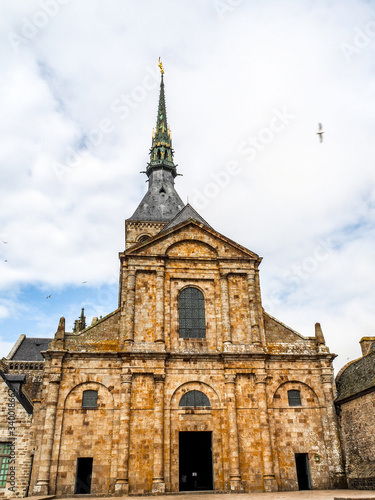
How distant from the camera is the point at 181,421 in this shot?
2028 centimetres

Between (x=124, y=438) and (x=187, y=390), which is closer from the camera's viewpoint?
(x=124, y=438)

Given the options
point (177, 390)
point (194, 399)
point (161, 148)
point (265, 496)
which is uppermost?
point (161, 148)

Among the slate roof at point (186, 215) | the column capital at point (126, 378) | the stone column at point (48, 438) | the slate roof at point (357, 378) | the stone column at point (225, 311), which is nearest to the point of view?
the stone column at point (48, 438)

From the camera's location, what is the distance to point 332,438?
67.7 feet

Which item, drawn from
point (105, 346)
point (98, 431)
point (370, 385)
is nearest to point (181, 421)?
point (98, 431)

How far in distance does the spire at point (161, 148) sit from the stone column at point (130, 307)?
2889 cm

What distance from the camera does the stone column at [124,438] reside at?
60.6ft

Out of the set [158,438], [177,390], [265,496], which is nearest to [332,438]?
[265,496]

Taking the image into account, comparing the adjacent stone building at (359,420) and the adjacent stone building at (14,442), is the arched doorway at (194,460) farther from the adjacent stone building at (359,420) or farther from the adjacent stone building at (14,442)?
the adjacent stone building at (14,442)

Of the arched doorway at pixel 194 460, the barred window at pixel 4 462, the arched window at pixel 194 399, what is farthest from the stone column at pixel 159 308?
the barred window at pixel 4 462

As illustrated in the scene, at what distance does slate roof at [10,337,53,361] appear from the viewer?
43.0 m

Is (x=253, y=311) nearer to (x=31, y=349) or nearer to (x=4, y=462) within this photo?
(x=4, y=462)

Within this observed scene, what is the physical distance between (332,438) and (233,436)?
486 cm

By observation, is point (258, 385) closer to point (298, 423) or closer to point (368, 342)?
point (298, 423)
